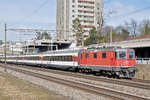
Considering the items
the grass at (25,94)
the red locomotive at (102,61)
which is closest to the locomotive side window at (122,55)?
the red locomotive at (102,61)

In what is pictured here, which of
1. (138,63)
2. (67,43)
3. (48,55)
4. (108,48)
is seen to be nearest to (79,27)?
(67,43)

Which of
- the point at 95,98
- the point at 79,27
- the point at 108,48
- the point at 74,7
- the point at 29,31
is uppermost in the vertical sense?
the point at 74,7

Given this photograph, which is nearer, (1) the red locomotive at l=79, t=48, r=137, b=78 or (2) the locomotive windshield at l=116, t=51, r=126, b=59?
(1) the red locomotive at l=79, t=48, r=137, b=78

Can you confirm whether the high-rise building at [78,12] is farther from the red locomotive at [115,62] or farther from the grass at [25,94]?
the grass at [25,94]

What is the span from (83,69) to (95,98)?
17.3 m

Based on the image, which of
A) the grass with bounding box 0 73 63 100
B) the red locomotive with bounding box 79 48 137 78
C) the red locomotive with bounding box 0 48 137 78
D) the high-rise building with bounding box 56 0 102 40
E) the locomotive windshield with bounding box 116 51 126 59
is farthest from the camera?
the high-rise building with bounding box 56 0 102 40

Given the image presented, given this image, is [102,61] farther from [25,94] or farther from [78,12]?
[78,12]

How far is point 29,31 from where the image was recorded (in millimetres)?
41594

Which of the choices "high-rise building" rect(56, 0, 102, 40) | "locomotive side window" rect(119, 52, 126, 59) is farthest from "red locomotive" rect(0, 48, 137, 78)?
"high-rise building" rect(56, 0, 102, 40)

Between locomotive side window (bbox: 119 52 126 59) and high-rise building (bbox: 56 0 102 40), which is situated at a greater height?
high-rise building (bbox: 56 0 102 40)

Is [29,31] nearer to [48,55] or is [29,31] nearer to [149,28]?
[48,55]

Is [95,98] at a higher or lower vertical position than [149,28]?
lower

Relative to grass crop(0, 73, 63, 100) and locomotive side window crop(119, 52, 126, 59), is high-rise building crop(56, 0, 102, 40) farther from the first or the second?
grass crop(0, 73, 63, 100)

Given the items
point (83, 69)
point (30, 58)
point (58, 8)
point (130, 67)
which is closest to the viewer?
point (130, 67)
